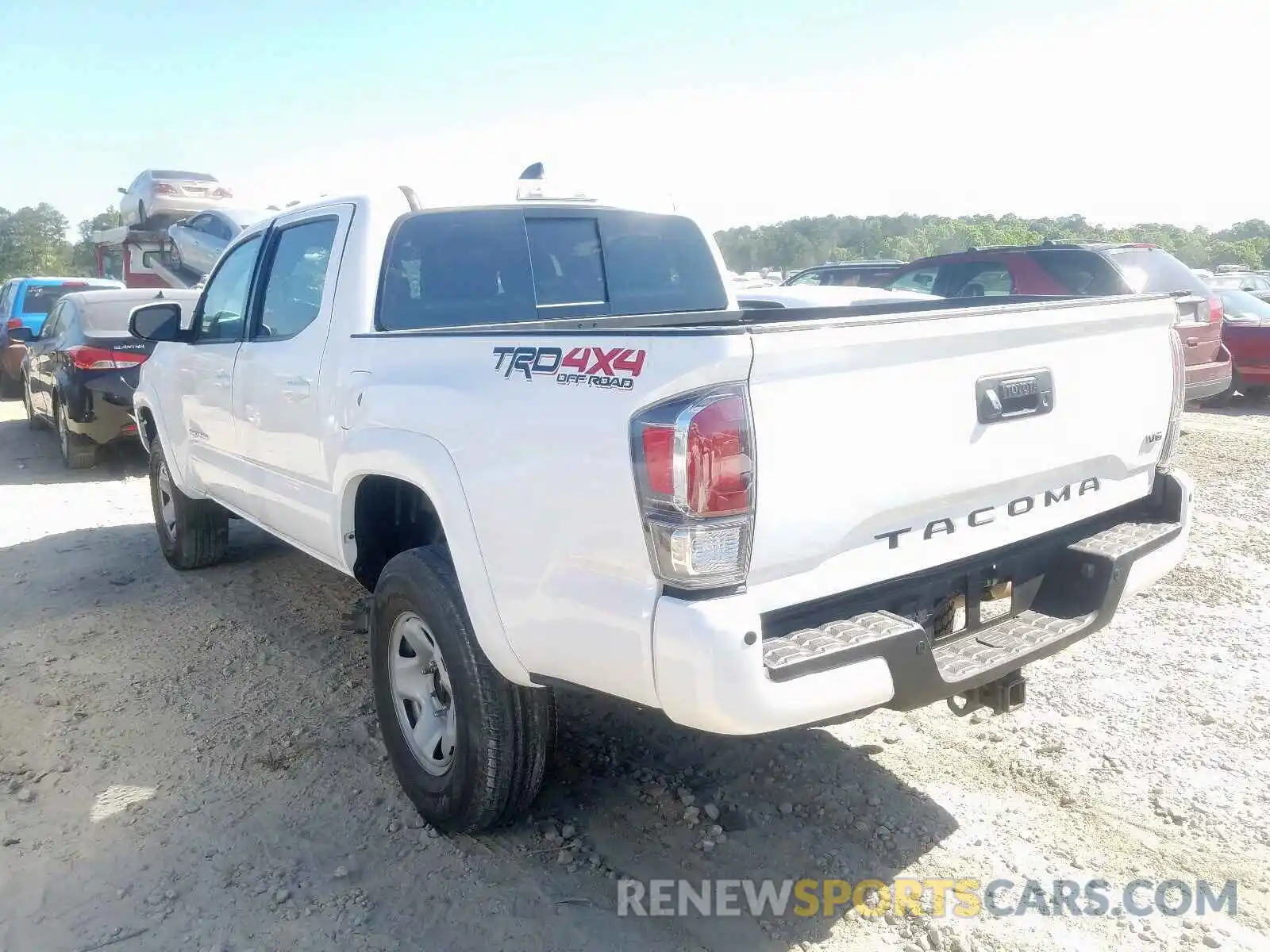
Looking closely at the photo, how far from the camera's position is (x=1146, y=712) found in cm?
386

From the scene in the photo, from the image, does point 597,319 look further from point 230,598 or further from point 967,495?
point 230,598

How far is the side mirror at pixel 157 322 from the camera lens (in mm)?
4848

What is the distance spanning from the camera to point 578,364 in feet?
8.13

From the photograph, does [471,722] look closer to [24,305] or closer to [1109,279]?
[1109,279]

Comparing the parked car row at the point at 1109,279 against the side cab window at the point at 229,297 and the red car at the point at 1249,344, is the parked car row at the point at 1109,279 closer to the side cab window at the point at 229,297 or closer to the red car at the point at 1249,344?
the red car at the point at 1249,344

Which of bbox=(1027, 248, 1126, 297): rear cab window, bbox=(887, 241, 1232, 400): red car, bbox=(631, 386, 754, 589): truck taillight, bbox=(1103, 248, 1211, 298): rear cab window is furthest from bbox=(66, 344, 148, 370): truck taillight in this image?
bbox=(1103, 248, 1211, 298): rear cab window

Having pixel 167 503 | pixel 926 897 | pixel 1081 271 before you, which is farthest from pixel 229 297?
pixel 1081 271

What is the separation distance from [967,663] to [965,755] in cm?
115

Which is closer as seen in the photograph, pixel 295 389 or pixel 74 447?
pixel 295 389

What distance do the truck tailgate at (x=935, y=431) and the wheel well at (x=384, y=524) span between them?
5.09 feet

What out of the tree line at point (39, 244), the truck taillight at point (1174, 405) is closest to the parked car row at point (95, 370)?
the truck taillight at point (1174, 405)

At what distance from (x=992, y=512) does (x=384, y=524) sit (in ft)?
6.99

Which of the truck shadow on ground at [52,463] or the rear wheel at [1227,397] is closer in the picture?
the truck shadow on ground at [52,463]

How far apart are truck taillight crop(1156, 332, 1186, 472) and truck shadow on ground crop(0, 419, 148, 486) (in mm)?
8569
